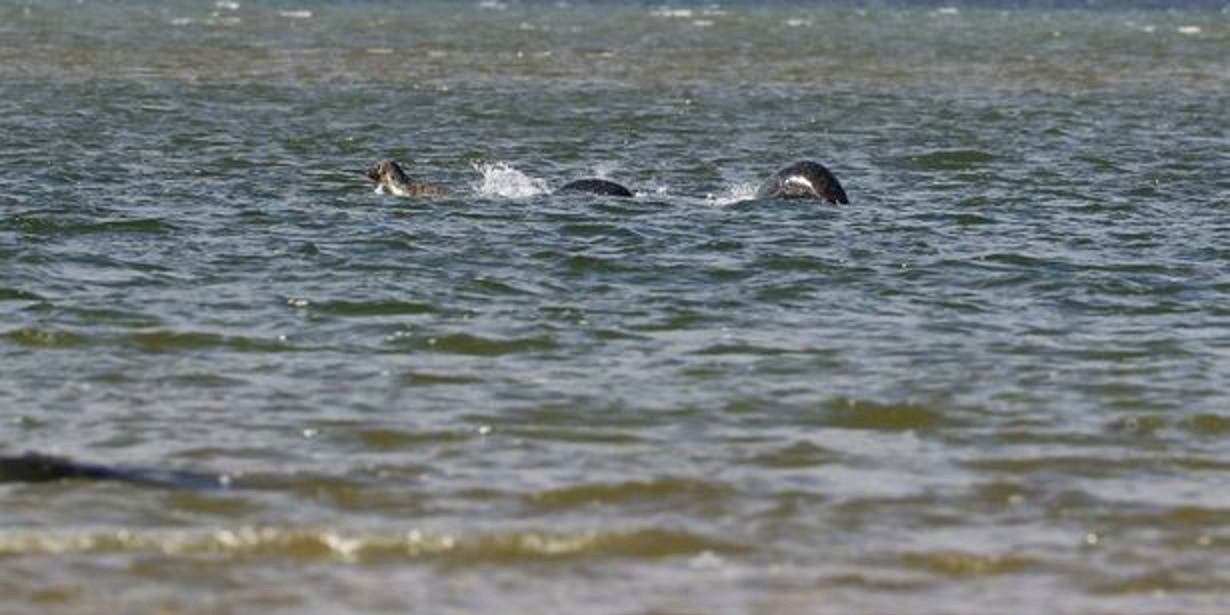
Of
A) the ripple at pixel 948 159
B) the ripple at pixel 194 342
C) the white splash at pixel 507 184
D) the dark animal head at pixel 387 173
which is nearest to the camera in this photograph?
the ripple at pixel 194 342

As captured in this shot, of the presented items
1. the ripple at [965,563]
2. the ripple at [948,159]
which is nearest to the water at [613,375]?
the ripple at [965,563]

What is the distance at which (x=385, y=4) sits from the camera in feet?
477

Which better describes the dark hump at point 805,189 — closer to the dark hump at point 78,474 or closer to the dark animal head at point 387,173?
the dark animal head at point 387,173

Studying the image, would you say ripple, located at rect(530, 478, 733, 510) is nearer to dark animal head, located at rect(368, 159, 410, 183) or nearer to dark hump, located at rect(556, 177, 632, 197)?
dark hump, located at rect(556, 177, 632, 197)

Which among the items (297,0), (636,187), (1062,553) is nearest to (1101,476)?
(1062,553)

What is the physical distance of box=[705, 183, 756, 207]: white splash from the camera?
2658 centimetres

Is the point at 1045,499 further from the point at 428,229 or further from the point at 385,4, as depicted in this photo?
the point at 385,4

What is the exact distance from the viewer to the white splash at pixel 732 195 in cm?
2658

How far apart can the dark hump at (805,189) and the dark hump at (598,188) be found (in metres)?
1.26

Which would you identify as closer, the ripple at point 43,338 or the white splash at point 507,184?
the ripple at point 43,338

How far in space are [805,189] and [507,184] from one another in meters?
3.15

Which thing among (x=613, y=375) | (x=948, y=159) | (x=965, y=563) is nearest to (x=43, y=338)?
(x=613, y=375)

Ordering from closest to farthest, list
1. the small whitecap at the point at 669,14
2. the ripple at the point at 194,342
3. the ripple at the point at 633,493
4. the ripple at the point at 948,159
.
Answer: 1. the ripple at the point at 633,493
2. the ripple at the point at 194,342
3. the ripple at the point at 948,159
4. the small whitecap at the point at 669,14

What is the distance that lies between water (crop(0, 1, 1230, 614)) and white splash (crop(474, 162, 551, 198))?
0.27ft
